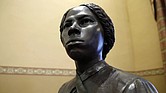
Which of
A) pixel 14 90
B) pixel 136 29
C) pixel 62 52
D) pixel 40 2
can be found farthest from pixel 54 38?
pixel 136 29

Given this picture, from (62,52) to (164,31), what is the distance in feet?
2.95

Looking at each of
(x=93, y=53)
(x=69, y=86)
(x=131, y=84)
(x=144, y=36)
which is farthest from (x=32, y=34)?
(x=131, y=84)

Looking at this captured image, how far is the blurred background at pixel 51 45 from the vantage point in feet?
6.27

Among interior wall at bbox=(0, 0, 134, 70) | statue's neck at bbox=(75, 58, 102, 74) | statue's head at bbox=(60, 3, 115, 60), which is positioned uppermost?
statue's head at bbox=(60, 3, 115, 60)

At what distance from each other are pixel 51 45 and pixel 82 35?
1422 mm

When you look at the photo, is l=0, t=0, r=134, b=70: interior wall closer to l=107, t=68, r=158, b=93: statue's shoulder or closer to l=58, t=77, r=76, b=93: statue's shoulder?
l=58, t=77, r=76, b=93: statue's shoulder

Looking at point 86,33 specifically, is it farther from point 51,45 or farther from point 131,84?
point 51,45

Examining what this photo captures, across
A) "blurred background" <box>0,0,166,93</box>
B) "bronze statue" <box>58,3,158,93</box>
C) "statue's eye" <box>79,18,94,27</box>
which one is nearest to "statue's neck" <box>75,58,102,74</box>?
"bronze statue" <box>58,3,158,93</box>

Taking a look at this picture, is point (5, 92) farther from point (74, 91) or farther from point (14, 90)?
point (74, 91)

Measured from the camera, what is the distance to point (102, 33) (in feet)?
2.49

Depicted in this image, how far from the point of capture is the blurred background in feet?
6.27

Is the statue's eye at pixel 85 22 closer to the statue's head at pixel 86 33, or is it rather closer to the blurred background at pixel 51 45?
the statue's head at pixel 86 33

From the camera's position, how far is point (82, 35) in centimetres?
71

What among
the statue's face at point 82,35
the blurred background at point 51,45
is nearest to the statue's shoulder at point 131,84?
the statue's face at point 82,35
